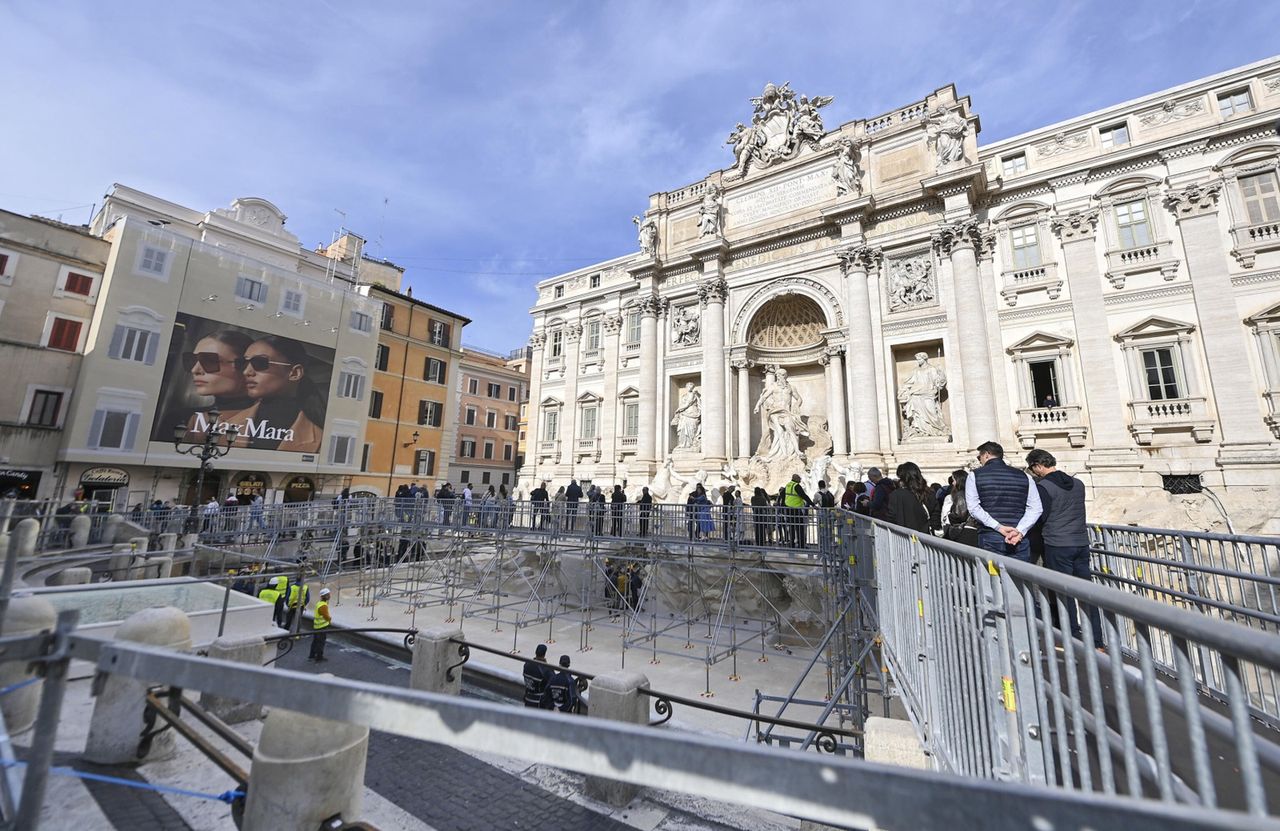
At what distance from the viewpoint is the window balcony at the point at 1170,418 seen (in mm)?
15281

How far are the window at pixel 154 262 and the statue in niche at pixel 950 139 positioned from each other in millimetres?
32986

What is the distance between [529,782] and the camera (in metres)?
5.78

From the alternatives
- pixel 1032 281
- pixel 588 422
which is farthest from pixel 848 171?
pixel 588 422

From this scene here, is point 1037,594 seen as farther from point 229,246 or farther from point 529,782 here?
point 229,246

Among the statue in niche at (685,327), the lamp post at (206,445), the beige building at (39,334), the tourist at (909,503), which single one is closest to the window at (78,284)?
the beige building at (39,334)

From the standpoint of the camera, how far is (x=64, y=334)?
22.5m

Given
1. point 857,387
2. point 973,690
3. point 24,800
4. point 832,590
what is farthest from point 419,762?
point 857,387

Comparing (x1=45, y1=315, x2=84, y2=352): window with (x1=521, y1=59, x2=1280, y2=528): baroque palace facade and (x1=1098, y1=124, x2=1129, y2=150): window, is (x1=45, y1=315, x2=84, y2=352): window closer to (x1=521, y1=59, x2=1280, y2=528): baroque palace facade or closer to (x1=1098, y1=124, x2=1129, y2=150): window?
(x1=521, y1=59, x2=1280, y2=528): baroque palace facade

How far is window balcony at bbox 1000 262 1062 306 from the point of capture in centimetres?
1806

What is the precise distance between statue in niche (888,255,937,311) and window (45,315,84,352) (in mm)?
33860

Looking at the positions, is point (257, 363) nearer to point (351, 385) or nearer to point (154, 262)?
point (351, 385)

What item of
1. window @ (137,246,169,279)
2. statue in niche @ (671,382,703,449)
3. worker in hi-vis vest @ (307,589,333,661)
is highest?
window @ (137,246,169,279)

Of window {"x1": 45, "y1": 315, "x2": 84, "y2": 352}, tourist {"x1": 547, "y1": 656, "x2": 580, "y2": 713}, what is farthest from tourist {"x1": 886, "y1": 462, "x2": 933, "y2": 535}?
window {"x1": 45, "y1": 315, "x2": 84, "y2": 352}

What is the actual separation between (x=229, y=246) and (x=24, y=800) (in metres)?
35.3
